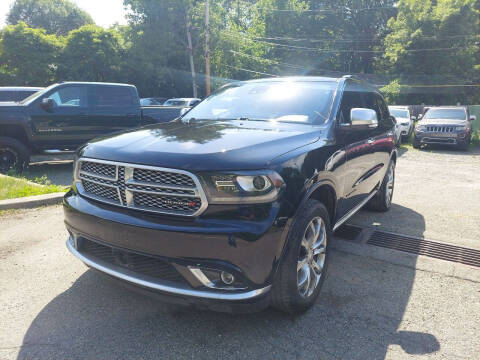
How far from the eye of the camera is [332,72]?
1826 inches

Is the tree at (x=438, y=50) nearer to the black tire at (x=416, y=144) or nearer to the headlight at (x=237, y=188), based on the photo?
the black tire at (x=416, y=144)

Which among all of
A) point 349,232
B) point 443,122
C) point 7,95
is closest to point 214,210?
point 349,232

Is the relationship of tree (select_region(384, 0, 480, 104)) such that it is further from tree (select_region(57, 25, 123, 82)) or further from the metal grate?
the metal grate

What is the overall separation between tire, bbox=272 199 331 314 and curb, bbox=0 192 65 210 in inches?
169

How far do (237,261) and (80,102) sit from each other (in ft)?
24.6

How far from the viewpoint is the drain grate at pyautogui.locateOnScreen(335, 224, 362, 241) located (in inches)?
179

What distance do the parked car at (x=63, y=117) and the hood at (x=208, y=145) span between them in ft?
19.0

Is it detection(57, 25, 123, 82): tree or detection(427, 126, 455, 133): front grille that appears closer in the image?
detection(427, 126, 455, 133): front grille

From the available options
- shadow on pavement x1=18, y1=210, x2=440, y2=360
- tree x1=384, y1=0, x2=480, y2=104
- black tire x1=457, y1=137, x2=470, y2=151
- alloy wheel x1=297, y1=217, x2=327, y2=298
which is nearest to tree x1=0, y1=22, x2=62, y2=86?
black tire x1=457, y1=137, x2=470, y2=151

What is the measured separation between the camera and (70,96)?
829cm

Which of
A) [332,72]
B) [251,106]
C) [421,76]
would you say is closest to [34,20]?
[332,72]

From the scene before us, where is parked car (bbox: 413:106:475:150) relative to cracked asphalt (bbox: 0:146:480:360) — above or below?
below

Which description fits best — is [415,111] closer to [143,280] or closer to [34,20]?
[143,280]

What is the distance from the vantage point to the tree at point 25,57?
29.1 metres
